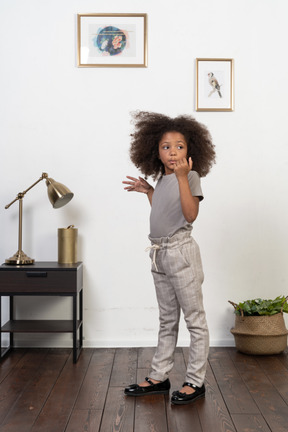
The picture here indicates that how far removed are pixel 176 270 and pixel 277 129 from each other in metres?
1.47

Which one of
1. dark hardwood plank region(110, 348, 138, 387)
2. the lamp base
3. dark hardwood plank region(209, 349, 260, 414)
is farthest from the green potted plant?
the lamp base

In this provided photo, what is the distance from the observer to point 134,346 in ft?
10.4

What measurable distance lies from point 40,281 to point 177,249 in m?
0.99

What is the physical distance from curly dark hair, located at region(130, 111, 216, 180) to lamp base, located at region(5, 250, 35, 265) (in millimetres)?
982

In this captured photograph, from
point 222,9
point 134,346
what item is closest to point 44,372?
point 134,346

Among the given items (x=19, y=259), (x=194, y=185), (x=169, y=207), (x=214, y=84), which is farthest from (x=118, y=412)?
(x=214, y=84)

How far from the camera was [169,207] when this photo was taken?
7.23ft

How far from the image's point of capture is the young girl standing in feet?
7.12

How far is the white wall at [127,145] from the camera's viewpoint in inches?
125

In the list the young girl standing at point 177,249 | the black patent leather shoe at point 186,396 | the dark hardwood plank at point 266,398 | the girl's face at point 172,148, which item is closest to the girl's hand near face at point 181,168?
the young girl standing at point 177,249

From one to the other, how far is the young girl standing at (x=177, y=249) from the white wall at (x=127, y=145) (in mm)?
897

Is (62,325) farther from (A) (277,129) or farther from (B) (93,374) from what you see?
(A) (277,129)

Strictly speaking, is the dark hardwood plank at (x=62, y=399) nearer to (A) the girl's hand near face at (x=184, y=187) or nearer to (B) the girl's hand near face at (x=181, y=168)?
(A) the girl's hand near face at (x=184, y=187)

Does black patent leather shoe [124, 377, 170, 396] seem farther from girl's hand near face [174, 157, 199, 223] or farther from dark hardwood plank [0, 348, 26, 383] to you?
girl's hand near face [174, 157, 199, 223]
